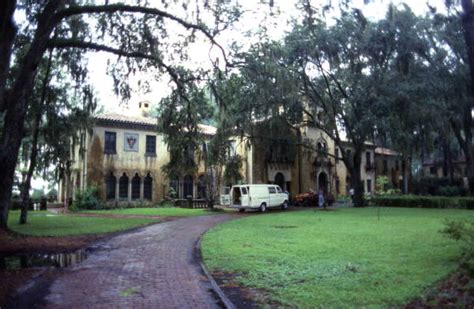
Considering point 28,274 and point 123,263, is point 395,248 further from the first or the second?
point 28,274

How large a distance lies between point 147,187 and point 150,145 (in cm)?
376

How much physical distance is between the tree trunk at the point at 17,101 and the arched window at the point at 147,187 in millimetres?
21671

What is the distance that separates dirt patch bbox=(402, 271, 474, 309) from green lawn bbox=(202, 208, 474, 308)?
0.19 m

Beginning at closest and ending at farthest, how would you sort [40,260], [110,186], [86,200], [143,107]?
[40,260] → [86,200] → [110,186] → [143,107]

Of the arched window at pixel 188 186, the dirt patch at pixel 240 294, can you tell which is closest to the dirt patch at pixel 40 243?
the dirt patch at pixel 240 294

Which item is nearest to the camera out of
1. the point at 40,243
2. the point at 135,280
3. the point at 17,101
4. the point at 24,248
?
the point at 135,280

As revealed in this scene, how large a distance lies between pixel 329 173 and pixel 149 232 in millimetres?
31760

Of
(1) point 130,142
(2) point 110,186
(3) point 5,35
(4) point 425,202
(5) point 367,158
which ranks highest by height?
(1) point 130,142

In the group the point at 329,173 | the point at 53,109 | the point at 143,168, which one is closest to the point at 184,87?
the point at 53,109

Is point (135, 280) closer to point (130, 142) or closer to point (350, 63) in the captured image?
point (350, 63)

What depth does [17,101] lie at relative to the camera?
13633 millimetres

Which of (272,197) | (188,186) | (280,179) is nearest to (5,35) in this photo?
(272,197)

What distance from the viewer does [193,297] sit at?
6.61 metres

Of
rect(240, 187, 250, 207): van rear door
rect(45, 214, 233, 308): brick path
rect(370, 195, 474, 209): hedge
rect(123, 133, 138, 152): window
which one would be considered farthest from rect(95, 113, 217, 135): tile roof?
rect(45, 214, 233, 308): brick path
